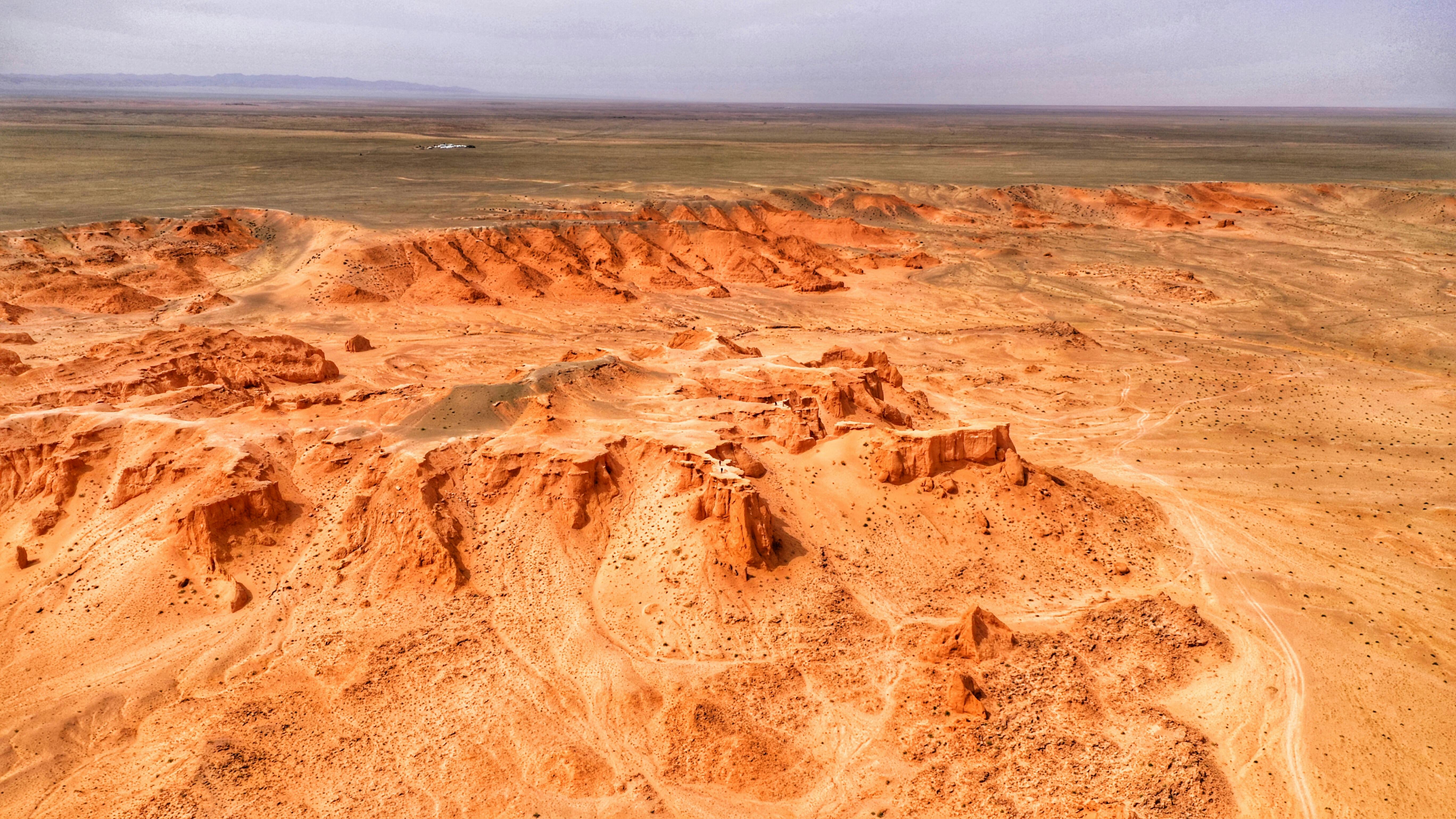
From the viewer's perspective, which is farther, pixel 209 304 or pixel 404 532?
pixel 209 304

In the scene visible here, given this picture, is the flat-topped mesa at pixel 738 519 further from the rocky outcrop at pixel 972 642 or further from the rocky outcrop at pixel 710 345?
the rocky outcrop at pixel 710 345

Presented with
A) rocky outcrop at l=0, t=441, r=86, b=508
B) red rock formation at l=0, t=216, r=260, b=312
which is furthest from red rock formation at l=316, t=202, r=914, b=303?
rocky outcrop at l=0, t=441, r=86, b=508

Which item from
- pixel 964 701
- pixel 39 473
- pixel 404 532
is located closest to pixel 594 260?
pixel 39 473

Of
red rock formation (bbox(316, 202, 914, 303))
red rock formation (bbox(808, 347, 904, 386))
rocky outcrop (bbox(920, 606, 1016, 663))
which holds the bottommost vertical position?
rocky outcrop (bbox(920, 606, 1016, 663))

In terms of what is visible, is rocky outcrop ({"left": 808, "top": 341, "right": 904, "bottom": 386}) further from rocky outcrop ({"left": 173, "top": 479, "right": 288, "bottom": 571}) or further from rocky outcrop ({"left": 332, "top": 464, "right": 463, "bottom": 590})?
rocky outcrop ({"left": 173, "top": 479, "right": 288, "bottom": 571})

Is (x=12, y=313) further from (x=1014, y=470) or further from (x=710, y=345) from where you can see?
(x=1014, y=470)

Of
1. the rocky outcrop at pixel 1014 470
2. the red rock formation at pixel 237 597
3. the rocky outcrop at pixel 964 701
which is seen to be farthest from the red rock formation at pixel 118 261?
the rocky outcrop at pixel 964 701

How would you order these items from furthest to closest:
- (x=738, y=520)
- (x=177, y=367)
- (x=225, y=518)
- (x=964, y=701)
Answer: (x=177, y=367) < (x=225, y=518) < (x=738, y=520) < (x=964, y=701)
